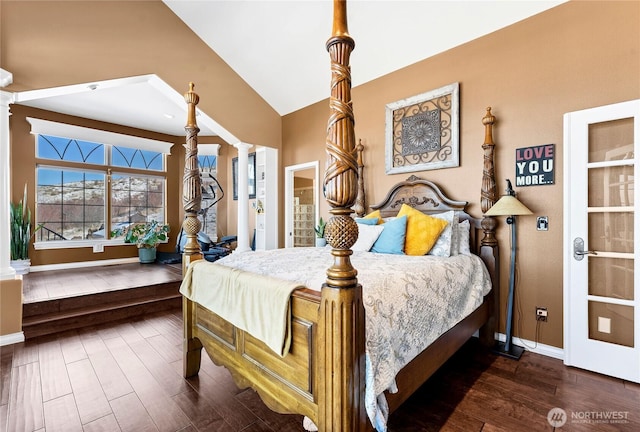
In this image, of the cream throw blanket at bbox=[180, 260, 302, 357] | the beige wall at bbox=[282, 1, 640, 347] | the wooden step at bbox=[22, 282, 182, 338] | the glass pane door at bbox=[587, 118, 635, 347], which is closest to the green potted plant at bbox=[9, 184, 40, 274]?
the wooden step at bbox=[22, 282, 182, 338]

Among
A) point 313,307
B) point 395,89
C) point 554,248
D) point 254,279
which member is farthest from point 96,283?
point 554,248

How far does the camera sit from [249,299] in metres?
1.55

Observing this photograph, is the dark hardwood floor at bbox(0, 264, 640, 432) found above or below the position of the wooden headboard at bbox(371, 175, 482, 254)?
below

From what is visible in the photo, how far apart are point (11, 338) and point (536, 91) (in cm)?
542

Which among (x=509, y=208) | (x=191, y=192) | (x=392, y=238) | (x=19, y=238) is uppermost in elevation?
(x=191, y=192)

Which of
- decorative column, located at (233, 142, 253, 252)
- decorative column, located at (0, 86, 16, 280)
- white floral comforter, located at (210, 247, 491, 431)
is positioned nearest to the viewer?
white floral comforter, located at (210, 247, 491, 431)

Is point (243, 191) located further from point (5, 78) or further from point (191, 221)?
point (5, 78)

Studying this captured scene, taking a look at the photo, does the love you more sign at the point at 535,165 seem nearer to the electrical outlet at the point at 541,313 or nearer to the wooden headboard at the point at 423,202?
the wooden headboard at the point at 423,202

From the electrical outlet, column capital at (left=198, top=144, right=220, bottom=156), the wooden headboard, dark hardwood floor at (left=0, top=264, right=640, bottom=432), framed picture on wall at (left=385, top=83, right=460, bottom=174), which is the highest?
column capital at (left=198, top=144, right=220, bottom=156)

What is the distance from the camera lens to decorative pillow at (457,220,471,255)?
2756 millimetres

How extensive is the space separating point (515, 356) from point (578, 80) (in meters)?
2.40

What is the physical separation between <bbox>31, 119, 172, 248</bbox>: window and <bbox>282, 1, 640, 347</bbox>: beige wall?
18.8 ft

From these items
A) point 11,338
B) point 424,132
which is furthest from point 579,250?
point 11,338

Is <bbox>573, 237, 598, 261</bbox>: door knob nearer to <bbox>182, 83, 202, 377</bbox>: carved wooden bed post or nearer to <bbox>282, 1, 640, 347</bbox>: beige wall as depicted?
<bbox>282, 1, 640, 347</bbox>: beige wall
